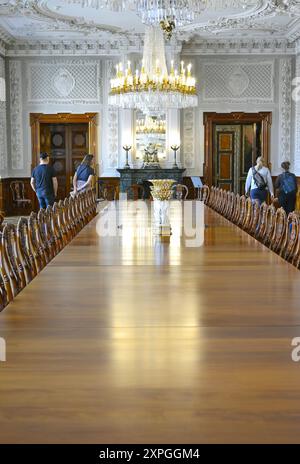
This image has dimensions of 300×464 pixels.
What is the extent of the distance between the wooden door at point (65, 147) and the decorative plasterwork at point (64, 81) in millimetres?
696

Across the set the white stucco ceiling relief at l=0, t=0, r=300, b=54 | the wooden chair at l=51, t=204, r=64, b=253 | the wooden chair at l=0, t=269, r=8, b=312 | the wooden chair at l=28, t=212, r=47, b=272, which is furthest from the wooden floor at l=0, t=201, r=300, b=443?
the white stucco ceiling relief at l=0, t=0, r=300, b=54

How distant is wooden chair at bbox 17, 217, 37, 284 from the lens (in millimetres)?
3968

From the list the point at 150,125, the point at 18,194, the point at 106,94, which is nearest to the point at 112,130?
the point at 106,94

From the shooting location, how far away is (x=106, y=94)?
13.7 metres

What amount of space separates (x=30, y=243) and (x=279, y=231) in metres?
2.03

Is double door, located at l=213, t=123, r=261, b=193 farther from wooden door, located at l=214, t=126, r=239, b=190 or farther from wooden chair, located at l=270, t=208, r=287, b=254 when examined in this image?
wooden chair, located at l=270, t=208, r=287, b=254

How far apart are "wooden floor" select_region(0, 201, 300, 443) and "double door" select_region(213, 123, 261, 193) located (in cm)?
1072

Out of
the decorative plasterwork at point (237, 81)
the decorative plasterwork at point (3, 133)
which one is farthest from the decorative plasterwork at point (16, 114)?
the decorative plasterwork at point (237, 81)

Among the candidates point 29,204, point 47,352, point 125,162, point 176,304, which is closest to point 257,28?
point 125,162

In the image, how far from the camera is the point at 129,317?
2592 mm

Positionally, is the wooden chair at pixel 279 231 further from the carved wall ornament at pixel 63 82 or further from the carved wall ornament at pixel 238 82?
the carved wall ornament at pixel 63 82

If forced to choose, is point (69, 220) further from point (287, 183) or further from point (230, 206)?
point (287, 183)

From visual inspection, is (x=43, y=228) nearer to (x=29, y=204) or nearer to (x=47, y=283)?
(x=47, y=283)

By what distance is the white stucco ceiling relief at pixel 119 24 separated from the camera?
11.0 m
